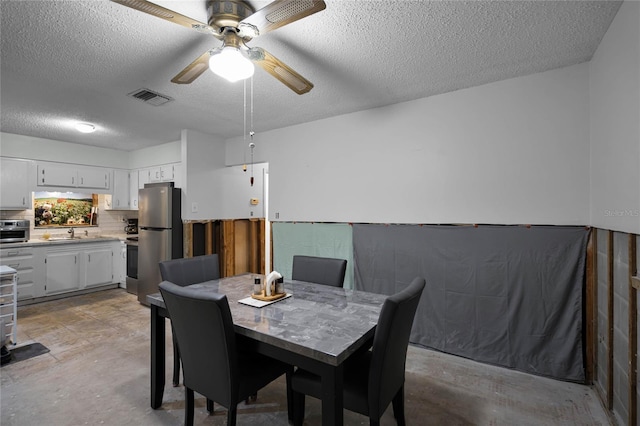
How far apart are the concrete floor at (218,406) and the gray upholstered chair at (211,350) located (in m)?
0.51

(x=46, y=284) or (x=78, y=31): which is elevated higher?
(x=78, y=31)

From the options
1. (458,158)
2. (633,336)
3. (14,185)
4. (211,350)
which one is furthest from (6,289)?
(633,336)

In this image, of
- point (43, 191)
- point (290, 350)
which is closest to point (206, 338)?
point (290, 350)

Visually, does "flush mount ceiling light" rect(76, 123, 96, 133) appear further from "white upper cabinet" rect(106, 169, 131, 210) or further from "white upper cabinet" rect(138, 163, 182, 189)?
"white upper cabinet" rect(106, 169, 131, 210)

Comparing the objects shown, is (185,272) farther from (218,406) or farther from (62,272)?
(62,272)

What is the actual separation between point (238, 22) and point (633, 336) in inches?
106

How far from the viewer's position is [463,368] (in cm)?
263

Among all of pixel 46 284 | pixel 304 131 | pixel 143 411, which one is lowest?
pixel 143 411

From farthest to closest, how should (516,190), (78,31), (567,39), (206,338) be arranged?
(516,190), (567,39), (78,31), (206,338)

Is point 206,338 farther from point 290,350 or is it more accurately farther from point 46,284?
point 46,284

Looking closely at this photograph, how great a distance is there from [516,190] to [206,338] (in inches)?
102

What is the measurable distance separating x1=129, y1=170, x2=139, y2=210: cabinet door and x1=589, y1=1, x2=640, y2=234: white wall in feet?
19.6

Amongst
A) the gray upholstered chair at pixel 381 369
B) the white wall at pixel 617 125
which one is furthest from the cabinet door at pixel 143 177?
the white wall at pixel 617 125

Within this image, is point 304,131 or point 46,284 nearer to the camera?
point 304,131
